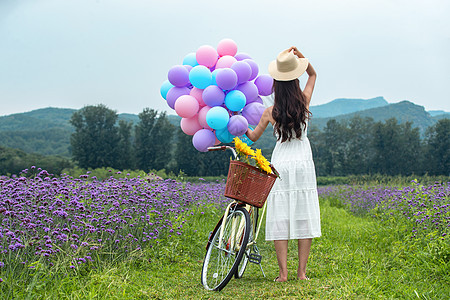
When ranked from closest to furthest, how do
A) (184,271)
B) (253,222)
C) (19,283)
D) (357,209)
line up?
(19,283)
(253,222)
(184,271)
(357,209)

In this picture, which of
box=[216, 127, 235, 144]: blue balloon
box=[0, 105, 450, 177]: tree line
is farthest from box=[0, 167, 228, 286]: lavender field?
box=[0, 105, 450, 177]: tree line

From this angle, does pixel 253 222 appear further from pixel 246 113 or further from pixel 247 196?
pixel 246 113

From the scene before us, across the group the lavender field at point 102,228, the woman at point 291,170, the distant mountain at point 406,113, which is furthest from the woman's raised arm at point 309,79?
the distant mountain at point 406,113

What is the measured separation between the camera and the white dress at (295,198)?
4.05 m

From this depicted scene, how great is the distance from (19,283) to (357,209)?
869 centimetres

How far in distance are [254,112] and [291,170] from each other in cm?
78

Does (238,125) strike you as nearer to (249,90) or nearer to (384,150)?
(249,90)

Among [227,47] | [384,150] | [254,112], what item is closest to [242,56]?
[227,47]

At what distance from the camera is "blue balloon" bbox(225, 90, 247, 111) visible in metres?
4.38

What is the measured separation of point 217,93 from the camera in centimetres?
439

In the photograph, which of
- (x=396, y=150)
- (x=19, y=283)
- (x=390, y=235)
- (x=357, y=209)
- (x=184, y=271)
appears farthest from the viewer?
(x=396, y=150)

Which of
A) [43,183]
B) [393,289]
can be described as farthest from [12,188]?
[393,289]

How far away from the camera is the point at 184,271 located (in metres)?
4.86

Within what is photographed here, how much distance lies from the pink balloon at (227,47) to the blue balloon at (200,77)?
0.47m
